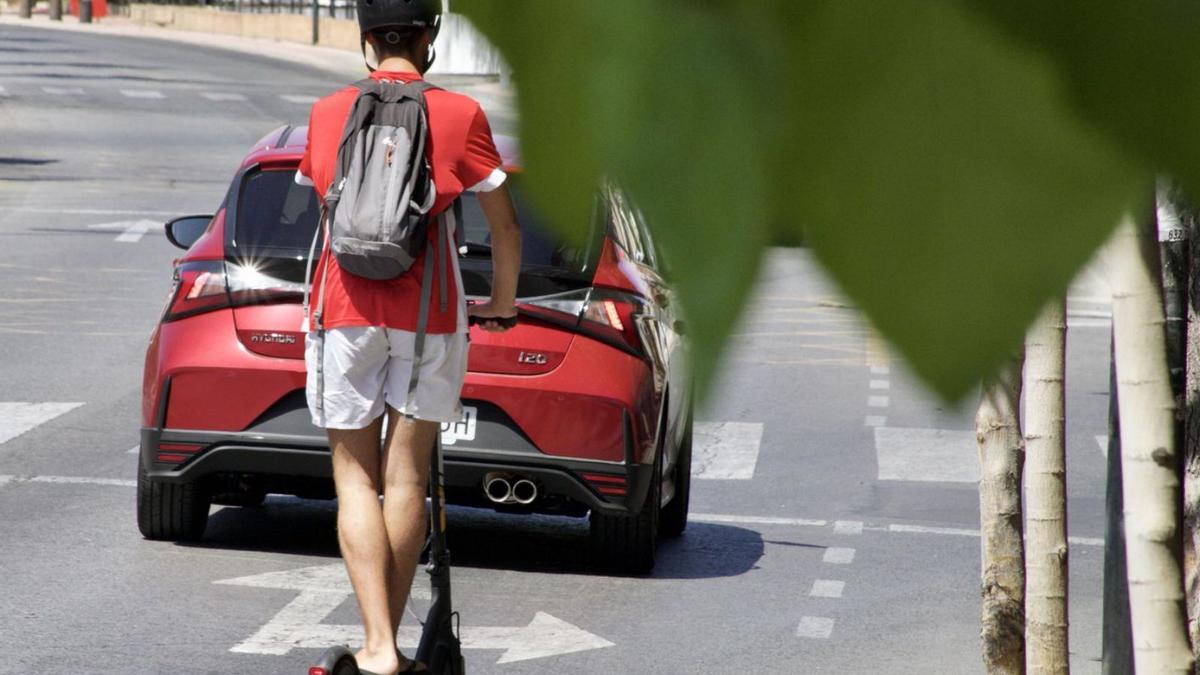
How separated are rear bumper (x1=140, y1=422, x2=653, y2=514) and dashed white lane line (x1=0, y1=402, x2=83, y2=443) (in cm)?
244

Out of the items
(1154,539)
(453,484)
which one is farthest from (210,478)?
(1154,539)

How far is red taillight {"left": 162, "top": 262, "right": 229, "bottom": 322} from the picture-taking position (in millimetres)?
6121

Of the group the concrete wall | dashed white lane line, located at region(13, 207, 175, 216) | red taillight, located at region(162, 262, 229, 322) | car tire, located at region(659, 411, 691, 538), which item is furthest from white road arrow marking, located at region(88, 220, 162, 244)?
the concrete wall

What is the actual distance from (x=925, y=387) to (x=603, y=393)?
555 cm

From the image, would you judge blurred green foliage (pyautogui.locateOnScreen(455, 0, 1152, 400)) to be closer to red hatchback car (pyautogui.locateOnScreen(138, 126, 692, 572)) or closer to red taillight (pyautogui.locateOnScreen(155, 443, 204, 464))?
red hatchback car (pyautogui.locateOnScreen(138, 126, 692, 572))

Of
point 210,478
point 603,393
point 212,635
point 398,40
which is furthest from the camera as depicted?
point 210,478

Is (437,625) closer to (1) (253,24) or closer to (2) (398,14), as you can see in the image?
(1) (253,24)

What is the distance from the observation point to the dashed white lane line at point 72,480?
7434 millimetres

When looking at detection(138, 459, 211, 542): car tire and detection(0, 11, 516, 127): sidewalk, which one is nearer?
detection(0, 11, 516, 127): sidewalk

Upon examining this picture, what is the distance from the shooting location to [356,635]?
5461mm

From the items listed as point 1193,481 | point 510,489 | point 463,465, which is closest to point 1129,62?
point 1193,481

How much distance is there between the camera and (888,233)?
16.1 inches

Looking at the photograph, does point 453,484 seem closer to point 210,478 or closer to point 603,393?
point 603,393

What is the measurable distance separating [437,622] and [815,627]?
1.50m
